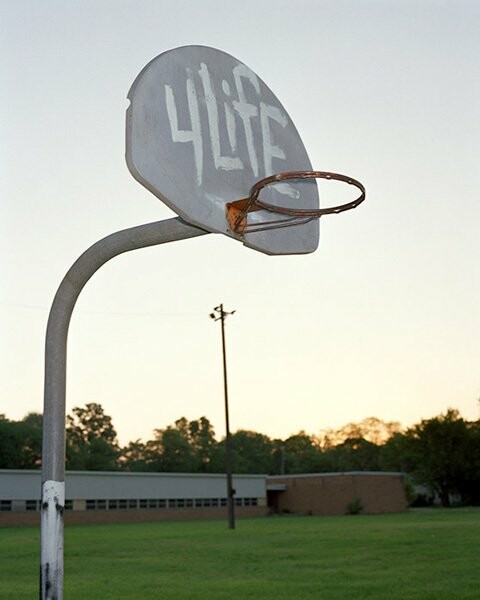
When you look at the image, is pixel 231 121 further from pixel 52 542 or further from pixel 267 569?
pixel 267 569

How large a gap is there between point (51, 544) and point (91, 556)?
54.1 feet

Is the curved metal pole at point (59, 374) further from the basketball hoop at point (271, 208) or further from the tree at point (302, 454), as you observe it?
the tree at point (302, 454)

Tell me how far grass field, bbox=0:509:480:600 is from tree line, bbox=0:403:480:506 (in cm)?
4251

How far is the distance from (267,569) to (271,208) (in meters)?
12.4

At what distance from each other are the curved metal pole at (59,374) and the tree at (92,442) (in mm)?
76306

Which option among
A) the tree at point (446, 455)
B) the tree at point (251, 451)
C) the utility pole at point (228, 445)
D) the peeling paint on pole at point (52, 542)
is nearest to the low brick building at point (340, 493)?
the tree at point (446, 455)

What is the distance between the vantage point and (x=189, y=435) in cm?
10369

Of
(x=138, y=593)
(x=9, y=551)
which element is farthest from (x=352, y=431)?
(x=138, y=593)

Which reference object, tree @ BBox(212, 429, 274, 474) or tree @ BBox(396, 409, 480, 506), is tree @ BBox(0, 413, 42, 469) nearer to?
tree @ BBox(212, 429, 274, 474)

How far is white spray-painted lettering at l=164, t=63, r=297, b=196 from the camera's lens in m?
4.91

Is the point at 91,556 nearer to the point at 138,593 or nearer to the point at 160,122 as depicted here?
the point at 138,593

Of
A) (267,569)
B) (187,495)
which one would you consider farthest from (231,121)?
(187,495)

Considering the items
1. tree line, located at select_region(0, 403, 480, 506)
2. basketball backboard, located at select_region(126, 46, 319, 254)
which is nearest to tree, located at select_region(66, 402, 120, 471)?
tree line, located at select_region(0, 403, 480, 506)

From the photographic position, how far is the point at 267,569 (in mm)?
16031
